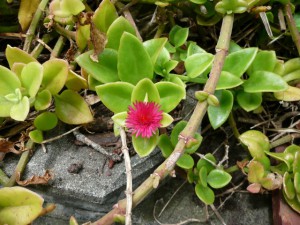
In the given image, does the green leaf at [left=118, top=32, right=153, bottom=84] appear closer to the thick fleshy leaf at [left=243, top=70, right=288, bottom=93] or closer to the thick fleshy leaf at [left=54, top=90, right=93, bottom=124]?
the thick fleshy leaf at [left=54, top=90, right=93, bottom=124]

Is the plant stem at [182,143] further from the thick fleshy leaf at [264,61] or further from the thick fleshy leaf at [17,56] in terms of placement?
the thick fleshy leaf at [17,56]

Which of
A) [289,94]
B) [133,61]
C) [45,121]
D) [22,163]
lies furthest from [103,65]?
[289,94]

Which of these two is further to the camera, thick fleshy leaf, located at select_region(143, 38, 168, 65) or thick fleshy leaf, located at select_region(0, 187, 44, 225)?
thick fleshy leaf, located at select_region(143, 38, 168, 65)

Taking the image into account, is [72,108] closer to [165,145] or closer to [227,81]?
[165,145]

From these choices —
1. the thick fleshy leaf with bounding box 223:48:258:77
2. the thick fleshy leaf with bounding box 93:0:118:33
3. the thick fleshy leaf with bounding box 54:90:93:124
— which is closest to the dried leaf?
the thick fleshy leaf with bounding box 54:90:93:124

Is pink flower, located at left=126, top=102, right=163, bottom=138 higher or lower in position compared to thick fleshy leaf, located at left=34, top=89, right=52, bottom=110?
higher

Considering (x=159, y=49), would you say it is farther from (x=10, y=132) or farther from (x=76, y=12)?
(x=10, y=132)
